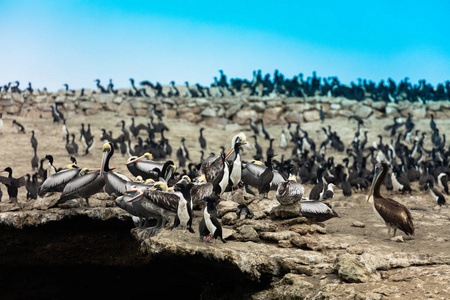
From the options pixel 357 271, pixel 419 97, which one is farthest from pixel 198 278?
pixel 419 97

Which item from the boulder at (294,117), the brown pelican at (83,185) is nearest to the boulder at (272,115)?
the boulder at (294,117)

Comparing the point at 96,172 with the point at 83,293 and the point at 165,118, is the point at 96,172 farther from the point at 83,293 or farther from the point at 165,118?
the point at 165,118

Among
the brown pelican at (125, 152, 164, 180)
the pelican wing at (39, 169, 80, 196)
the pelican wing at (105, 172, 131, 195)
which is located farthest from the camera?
the brown pelican at (125, 152, 164, 180)

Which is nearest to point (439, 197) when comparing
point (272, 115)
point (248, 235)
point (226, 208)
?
point (226, 208)

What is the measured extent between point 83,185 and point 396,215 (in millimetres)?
6634

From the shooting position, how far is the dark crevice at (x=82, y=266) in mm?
13297

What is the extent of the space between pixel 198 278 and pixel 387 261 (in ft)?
14.1

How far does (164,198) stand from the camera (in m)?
10.5

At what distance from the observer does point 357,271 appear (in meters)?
8.45

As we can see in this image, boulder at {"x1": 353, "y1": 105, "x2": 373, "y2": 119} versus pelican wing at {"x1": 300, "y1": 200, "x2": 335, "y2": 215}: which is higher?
boulder at {"x1": 353, "y1": 105, "x2": 373, "y2": 119}

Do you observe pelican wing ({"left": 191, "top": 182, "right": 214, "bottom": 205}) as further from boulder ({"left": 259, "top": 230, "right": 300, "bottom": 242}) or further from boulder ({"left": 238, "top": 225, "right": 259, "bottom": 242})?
boulder ({"left": 259, "top": 230, "right": 300, "bottom": 242})

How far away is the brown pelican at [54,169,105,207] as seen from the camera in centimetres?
1223

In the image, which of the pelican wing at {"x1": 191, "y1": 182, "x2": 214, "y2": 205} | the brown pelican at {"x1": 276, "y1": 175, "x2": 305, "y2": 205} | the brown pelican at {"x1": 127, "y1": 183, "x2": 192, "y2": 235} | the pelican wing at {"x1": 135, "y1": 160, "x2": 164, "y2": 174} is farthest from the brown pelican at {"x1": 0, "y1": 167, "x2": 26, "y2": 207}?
the brown pelican at {"x1": 276, "y1": 175, "x2": 305, "y2": 205}

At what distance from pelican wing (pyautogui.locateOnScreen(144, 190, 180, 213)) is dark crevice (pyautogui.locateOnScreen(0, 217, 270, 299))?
2.33 metres
